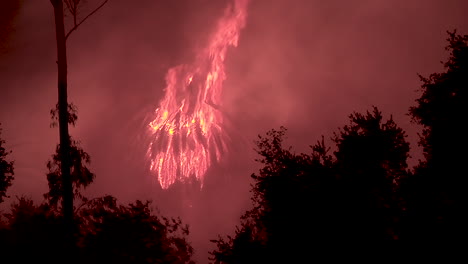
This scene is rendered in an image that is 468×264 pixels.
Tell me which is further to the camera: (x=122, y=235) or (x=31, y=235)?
(x=31, y=235)

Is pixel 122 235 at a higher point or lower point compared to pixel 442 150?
lower

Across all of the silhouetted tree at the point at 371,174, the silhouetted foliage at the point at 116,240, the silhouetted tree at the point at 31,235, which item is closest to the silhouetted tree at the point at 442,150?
the silhouetted tree at the point at 371,174

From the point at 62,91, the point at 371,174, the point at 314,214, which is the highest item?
the point at 62,91

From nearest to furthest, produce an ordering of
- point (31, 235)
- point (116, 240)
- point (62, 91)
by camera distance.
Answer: point (62, 91) < point (116, 240) < point (31, 235)

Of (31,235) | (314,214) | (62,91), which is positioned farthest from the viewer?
(31,235)

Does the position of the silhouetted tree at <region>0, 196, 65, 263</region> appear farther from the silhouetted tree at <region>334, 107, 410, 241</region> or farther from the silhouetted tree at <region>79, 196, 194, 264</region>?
the silhouetted tree at <region>334, 107, 410, 241</region>

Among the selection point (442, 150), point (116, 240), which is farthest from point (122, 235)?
point (442, 150)

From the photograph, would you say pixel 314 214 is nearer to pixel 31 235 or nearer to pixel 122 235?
pixel 122 235

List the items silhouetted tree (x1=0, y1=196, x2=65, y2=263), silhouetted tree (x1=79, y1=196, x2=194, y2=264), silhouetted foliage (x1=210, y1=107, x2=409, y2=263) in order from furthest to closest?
silhouetted tree (x1=0, y1=196, x2=65, y2=263) → silhouetted tree (x1=79, y1=196, x2=194, y2=264) → silhouetted foliage (x1=210, y1=107, x2=409, y2=263)

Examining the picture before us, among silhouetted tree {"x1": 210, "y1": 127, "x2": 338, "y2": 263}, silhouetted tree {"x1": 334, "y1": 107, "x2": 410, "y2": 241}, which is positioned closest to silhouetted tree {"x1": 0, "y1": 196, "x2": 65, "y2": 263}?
silhouetted tree {"x1": 210, "y1": 127, "x2": 338, "y2": 263}
